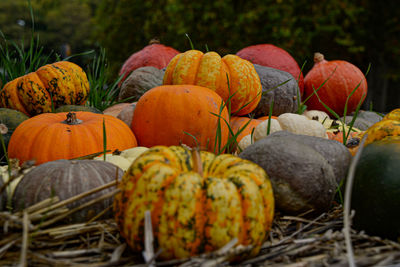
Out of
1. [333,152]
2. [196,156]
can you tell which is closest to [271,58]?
[333,152]

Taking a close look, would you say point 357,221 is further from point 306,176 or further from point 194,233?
point 194,233

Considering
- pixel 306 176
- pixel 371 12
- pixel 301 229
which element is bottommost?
pixel 301 229

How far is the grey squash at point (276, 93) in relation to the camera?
342 cm

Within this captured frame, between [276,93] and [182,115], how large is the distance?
1110mm

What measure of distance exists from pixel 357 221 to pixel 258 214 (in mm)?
605

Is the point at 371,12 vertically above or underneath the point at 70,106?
above

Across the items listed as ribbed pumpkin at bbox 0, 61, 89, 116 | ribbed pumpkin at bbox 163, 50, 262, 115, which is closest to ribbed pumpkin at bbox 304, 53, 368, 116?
ribbed pumpkin at bbox 163, 50, 262, 115

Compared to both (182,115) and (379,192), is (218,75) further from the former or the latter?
(379,192)

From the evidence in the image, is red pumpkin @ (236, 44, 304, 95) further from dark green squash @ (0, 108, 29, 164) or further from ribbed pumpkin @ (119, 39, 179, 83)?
dark green squash @ (0, 108, 29, 164)

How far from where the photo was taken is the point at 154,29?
330 inches

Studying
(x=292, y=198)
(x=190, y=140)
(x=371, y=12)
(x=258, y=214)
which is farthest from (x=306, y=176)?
(x=371, y=12)

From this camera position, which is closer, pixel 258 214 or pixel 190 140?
pixel 258 214

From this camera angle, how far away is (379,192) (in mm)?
1739

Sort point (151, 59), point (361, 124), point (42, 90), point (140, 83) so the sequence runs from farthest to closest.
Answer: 1. point (151, 59)
2. point (140, 83)
3. point (361, 124)
4. point (42, 90)
